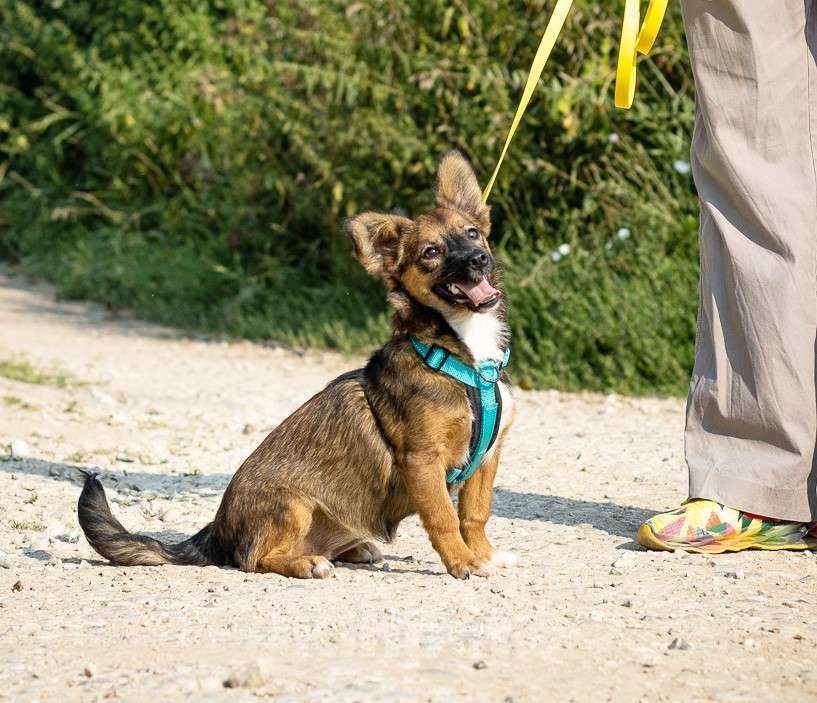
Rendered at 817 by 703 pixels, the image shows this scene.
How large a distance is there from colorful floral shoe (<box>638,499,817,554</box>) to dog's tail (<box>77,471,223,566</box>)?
1.51 m

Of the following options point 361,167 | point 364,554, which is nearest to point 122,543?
point 364,554

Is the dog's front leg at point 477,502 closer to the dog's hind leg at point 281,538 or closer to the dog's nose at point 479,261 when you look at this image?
the dog's hind leg at point 281,538

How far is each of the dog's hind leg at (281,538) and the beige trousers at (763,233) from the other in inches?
54.2

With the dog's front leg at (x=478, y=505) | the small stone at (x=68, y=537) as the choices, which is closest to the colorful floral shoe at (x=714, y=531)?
the dog's front leg at (x=478, y=505)

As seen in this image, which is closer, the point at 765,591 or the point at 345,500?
the point at 765,591

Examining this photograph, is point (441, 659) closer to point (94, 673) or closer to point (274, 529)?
point (94, 673)

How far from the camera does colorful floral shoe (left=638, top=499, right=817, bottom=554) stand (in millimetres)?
4359

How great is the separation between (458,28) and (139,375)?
332 centimetres

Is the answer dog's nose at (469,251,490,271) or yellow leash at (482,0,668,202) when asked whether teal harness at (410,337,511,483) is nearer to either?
dog's nose at (469,251,490,271)

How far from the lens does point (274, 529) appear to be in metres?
4.29

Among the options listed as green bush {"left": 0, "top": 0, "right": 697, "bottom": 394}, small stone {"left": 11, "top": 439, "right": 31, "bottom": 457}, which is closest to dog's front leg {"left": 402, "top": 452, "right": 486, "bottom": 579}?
small stone {"left": 11, "top": 439, "right": 31, "bottom": 457}

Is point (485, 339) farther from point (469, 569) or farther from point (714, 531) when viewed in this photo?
point (714, 531)

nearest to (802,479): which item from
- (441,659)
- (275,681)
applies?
(441,659)

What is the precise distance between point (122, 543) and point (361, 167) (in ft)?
19.2
